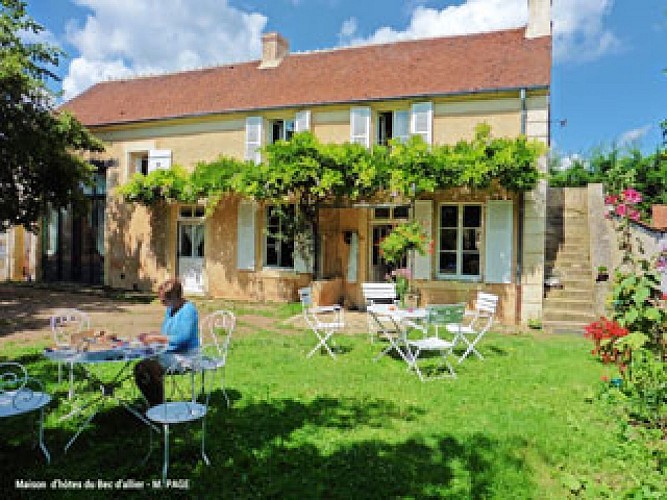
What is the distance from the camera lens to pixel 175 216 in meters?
12.9

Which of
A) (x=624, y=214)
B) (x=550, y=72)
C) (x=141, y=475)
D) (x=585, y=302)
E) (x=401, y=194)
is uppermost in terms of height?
(x=550, y=72)

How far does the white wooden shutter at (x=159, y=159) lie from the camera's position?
41.9 ft

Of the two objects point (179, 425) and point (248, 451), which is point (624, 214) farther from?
point (179, 425)

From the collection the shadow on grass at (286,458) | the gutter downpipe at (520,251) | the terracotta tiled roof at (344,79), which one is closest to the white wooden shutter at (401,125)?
the terracotta tiled roof at (344,79)

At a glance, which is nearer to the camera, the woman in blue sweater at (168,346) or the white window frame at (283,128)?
the woman in blue sweater at (168,346)

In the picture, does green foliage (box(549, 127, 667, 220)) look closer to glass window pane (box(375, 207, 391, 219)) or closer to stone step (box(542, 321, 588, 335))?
stone step (box(542, 321, 588, 335))

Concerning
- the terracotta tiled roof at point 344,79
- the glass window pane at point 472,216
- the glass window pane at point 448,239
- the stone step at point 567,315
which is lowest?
the stone step at point 567,315

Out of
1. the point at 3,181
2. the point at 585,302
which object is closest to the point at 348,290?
the point at 585,302

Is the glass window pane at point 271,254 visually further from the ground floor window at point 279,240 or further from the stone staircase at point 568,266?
the stone staircase at point 568,266

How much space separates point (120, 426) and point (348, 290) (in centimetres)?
766

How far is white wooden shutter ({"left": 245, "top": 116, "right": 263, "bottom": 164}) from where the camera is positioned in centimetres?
1175

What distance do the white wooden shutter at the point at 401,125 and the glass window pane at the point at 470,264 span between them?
3254 millimetres

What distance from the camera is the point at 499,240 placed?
939 centimetres

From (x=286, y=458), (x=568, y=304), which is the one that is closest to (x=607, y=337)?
(x=568, y=304)
